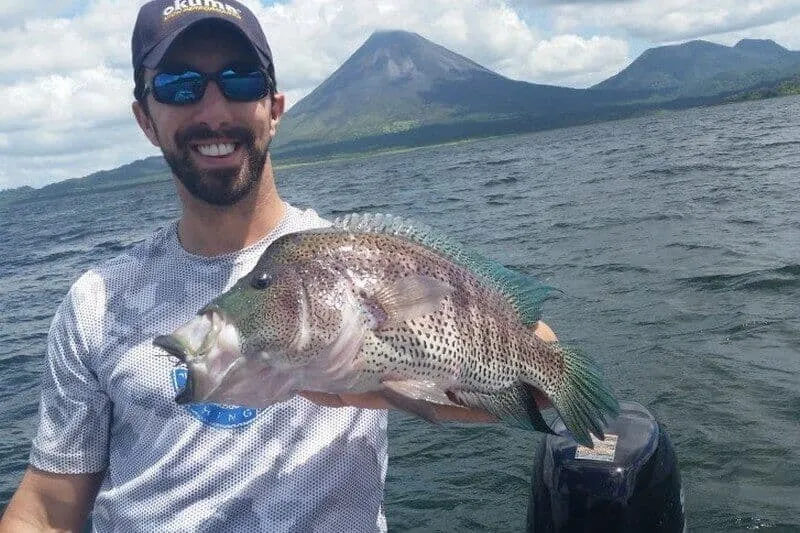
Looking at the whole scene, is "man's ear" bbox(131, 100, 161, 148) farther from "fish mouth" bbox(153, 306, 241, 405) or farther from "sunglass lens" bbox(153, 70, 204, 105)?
"fish mouth" bbox(153, 306, 241, 405)

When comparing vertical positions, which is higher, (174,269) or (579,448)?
(174,269)

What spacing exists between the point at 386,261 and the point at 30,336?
17587 mm

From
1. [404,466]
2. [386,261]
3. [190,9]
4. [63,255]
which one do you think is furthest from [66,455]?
[63,255]

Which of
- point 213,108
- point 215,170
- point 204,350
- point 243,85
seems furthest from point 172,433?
point 243,85

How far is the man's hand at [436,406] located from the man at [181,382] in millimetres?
31

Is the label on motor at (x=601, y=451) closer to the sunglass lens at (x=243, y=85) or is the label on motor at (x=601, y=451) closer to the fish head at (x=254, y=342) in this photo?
the fish head at (x=254, y=342)

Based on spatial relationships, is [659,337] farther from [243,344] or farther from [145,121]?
[243,344]

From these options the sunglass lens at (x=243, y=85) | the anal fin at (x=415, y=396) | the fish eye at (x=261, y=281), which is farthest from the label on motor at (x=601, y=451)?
the sunglass lens at (x=243, y=85)

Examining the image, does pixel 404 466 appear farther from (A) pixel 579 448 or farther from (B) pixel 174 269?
(B) pixel 174 269

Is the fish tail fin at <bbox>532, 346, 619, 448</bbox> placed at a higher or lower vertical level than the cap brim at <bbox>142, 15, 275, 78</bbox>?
lower

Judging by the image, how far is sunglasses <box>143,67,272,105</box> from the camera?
3.13 metres

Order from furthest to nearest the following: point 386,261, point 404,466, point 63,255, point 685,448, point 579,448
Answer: point 63,255, point 404,466, point 685,448, point 579,448, point 386,261

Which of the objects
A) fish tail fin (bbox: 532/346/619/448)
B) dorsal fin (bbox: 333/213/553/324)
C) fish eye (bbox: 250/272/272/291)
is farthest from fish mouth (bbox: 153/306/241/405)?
fish tail fin (bbox: 532/346/619/448)

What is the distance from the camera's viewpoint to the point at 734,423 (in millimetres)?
8117
